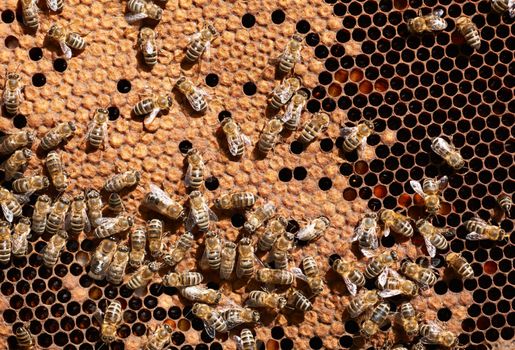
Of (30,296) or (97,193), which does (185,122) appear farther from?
(30,296)

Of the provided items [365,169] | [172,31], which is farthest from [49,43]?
[365,169]

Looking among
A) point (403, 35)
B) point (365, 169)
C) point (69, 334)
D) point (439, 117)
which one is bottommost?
point (69, 334)

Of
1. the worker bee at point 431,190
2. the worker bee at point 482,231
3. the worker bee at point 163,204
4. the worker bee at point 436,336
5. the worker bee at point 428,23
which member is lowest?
the worker bee at point 436,336

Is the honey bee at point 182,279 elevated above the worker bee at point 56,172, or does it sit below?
below

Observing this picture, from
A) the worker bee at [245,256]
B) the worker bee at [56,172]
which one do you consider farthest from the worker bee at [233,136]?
the worker bee at [56,172]

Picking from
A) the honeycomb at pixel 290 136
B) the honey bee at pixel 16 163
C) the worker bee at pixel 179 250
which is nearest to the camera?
the honey bee at pixel 16 163

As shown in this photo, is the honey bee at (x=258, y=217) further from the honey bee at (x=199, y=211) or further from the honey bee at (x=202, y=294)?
the honey bee at (x=202, y=294)
